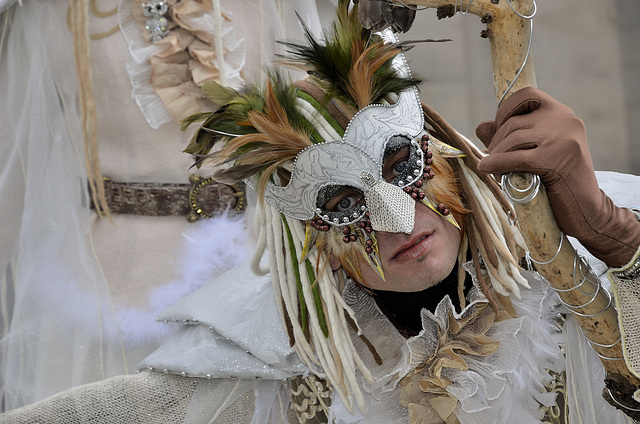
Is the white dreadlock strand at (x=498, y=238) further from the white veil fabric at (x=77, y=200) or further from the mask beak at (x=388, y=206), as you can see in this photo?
the white veil fabric at (x=77, y=200)

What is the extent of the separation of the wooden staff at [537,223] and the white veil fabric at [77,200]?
95 centimetres

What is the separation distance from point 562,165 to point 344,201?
0.46 meters

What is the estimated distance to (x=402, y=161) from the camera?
1340 mm

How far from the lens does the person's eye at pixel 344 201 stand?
1332mm

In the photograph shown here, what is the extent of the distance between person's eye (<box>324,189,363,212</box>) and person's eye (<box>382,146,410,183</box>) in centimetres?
6

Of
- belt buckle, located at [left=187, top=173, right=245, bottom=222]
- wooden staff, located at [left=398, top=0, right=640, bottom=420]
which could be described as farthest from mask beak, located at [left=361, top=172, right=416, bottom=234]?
belt buckle, located at [left=187, top=173, right=245, bottom=222]

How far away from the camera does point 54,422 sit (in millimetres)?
1418

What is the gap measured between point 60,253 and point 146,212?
0.23 meters

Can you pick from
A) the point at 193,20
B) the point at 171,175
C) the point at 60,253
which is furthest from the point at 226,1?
the point at 60,253

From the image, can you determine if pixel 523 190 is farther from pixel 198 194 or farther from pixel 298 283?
pixel 198 194

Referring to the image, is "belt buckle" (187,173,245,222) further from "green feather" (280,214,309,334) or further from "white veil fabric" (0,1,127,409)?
"green feather" (280,214,309,334)

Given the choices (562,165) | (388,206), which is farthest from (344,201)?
(562,165)

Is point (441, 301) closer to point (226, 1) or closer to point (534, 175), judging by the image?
point (534, 175)

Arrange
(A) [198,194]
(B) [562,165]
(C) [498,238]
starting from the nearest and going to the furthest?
(B) [562,165], (C) [498,238], (A) [198,194]
